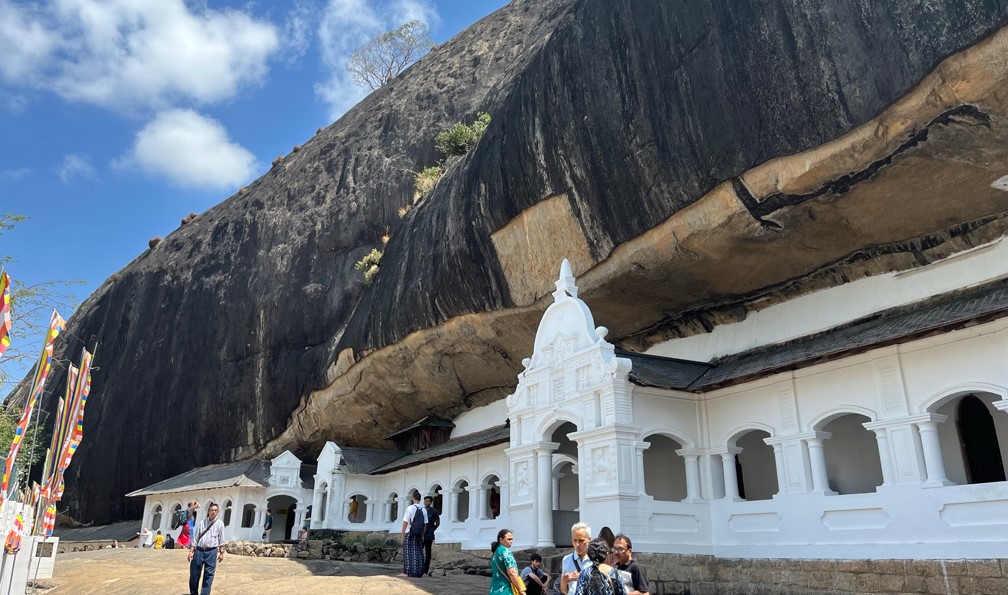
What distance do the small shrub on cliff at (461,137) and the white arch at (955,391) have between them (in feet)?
72.6

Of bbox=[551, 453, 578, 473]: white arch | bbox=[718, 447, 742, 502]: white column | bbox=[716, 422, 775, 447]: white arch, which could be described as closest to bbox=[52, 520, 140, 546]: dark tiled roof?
bbox=[551, 453, 578, 473]: white arch

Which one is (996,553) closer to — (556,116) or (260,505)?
(556,116)

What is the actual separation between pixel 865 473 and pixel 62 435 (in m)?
16.0

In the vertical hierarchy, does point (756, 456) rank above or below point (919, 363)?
below

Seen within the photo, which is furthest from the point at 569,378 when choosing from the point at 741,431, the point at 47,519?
the point at 47,519

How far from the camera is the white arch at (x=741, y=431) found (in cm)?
1441

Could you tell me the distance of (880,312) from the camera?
1523 centimetres

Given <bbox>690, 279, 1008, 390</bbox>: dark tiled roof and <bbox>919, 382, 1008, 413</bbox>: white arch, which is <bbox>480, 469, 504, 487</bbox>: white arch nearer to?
<bbox>690, 279, 1008, 390</bbox>: dark tiled roof

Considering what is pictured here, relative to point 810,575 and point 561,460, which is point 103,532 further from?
point 810,575

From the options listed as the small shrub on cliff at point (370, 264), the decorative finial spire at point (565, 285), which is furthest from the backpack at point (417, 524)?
the small shrub on cliff at point (370, 264)

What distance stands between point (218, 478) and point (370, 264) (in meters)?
11.4

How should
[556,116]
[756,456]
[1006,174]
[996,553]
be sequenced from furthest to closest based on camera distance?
1. [556,116]
2. [756,456]
3. [1006,174]
4. [996,553]

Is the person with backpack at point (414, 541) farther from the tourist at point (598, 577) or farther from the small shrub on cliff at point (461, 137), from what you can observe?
the small shrub on cliff at point (461, 137)

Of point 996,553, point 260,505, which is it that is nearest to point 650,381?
point 996,553
